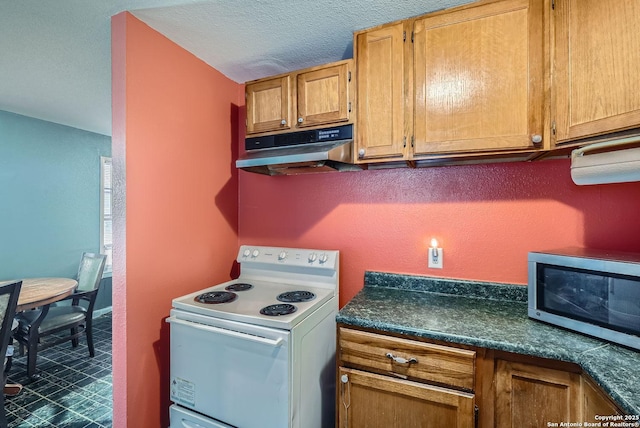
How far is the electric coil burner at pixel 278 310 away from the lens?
1.38 m

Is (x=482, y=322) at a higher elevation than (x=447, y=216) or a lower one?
lower

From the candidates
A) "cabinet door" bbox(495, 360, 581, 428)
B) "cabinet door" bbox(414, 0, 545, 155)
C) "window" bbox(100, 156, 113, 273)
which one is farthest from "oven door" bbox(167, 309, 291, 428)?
"window" bbox(100, 156, 113, 273)

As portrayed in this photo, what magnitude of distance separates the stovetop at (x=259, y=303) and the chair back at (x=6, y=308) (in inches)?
40.3

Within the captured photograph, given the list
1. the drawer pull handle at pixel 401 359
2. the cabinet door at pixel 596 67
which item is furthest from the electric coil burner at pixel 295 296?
the cabinet door at pixel 596 67

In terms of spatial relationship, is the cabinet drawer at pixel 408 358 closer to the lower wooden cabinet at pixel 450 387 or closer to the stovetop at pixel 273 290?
the lower wooden cabinet at pixel 450 387

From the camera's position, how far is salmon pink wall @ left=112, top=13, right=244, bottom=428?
145 cm

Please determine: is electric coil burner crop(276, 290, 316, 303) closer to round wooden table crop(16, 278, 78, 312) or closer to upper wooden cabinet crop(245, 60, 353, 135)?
upper wooden cabinet crop(245, 60, 353, 135)

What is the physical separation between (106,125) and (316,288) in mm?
3447

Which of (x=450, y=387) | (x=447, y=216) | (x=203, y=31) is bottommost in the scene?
(x=450, y=387)

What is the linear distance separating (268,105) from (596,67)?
1.55 meters

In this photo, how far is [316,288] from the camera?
1874 mm

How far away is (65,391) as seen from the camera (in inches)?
88.1

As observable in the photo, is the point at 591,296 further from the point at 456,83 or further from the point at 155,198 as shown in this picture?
the point at 155,198

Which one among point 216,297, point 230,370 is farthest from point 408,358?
point 216,297
